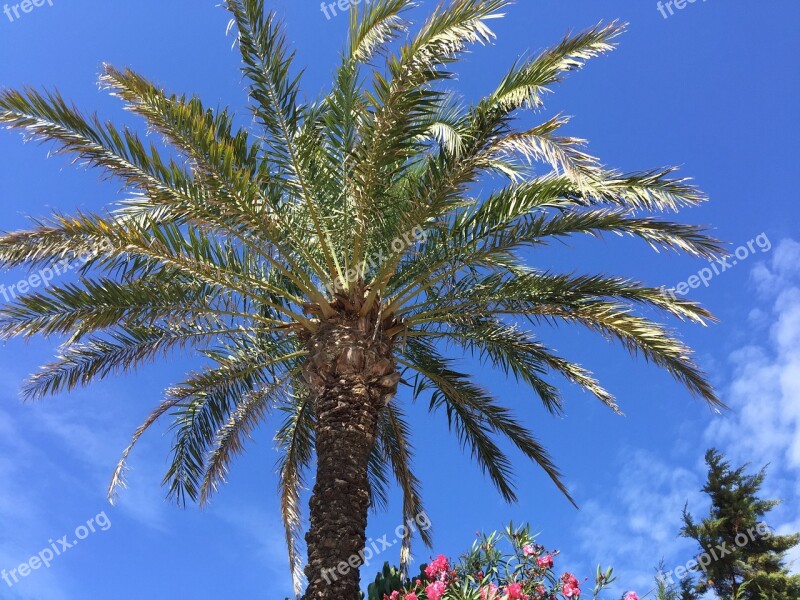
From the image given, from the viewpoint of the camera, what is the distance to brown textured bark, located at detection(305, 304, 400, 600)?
709 centimetres

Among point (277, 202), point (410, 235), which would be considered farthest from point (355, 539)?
point (277, 202)

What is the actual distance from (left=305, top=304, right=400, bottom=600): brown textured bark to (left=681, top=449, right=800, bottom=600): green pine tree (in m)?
10.9

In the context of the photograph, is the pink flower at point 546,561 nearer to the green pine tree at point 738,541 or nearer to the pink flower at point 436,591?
the pink flower at point 436,591

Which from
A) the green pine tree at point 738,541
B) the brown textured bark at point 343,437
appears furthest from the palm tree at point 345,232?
the green pine tree at point 738,541

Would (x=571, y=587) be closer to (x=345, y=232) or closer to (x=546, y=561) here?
(x=546, y=561)

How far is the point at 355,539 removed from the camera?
7.27 meters

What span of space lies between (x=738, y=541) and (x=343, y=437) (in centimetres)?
1230

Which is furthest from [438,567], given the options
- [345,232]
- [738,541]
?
[738,541]

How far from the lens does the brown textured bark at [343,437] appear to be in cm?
709

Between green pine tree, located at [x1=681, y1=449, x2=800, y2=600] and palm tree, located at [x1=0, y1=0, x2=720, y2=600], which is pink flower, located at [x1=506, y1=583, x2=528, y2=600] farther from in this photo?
green pine tree, located at [x1=681, y1=449, x2=800, y2=600]

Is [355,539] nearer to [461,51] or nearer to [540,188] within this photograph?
[540,188]

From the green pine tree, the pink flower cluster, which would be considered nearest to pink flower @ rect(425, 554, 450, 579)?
the pink flower cluster

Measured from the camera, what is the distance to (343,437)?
7793mm

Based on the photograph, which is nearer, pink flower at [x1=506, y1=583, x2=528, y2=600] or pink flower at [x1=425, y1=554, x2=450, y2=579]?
pink flower at [x1=506, y1=583, x2=528, y2=600]
